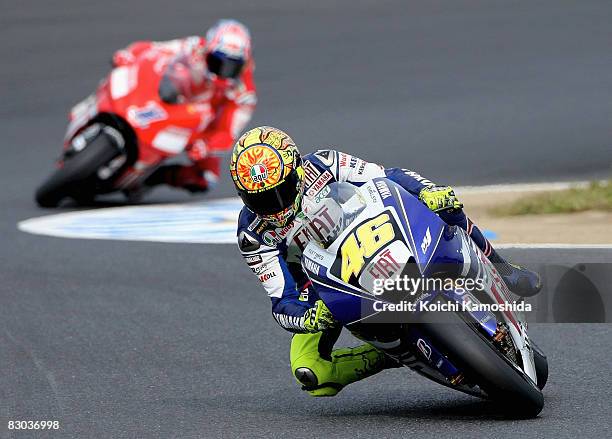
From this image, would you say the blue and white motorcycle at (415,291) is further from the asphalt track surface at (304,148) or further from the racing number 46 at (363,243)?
the asphalt track surface at (304,148)

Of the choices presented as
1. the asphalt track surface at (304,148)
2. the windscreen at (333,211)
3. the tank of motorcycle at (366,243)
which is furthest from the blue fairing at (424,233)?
the asphalt track surface at (304,148)

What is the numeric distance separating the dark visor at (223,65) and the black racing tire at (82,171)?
3.83 feet

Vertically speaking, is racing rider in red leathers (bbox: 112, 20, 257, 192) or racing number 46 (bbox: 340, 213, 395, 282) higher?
racing number 46 (bbox: 340, 213, 395, 282)

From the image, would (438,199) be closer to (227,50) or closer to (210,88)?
(227,50)

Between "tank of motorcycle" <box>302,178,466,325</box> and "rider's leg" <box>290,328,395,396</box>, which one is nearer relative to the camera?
"tank of motorcycle" <box>302,178,466,325</box>

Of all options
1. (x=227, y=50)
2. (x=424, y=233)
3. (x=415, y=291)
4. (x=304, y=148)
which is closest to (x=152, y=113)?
(x=227, y=50)

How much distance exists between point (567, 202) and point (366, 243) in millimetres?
5910

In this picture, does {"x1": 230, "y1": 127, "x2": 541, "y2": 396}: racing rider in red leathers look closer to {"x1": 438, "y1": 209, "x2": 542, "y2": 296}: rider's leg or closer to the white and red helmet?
{"x1": 438, "y1": 209, "x2": 542, "y2": 296}: rider's leg

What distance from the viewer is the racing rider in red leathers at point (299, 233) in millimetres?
5797

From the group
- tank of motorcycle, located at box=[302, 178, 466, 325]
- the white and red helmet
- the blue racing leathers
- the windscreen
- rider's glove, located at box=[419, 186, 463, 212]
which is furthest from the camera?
the white and red helmet

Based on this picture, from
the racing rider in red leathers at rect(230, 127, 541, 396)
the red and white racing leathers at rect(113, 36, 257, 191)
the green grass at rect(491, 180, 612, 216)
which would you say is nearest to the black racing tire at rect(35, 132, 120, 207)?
the red and white racing leathers at rect(113, 36, 257, 191)

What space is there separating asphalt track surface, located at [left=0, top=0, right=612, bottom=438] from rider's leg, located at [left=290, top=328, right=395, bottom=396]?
151mm

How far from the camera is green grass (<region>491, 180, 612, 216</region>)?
11000mm

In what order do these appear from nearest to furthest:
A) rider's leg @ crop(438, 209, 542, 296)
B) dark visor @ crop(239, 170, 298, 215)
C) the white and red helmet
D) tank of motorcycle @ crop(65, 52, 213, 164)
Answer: dark visor @ crop(239, 170, 298, 215), rider's leg @ crop(438, 209, 542, 296), the white and red helmet, tank of motorcycle @ crop(65, 52, 213, 164)
